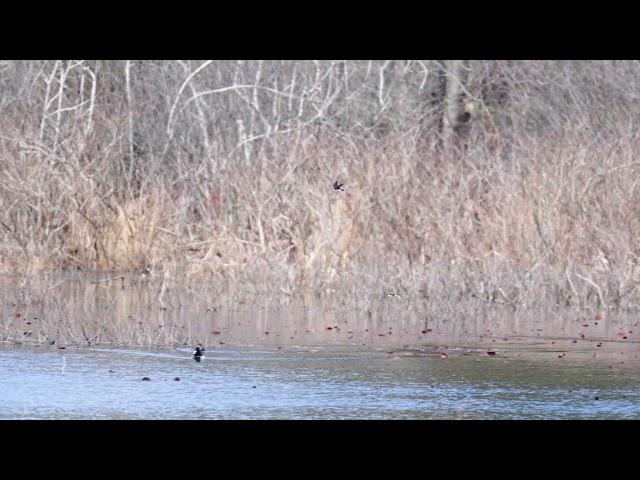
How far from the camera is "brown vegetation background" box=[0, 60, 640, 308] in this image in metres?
15.4

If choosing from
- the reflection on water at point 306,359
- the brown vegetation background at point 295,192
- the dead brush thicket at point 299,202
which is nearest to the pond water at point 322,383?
the reflection on water at point 306,359

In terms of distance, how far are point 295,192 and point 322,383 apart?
26.1ft

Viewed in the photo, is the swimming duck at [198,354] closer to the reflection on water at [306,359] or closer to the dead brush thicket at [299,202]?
the reflection on water at [306,359]

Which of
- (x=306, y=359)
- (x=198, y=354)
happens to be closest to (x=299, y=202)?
(x=306, y=359)

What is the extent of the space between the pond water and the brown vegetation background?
11.1 feet

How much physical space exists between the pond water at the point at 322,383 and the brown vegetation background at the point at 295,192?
3.38 metres

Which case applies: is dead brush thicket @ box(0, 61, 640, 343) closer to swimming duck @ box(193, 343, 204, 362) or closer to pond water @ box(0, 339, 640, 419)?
pond water @ box(0, 339, 640, 419)

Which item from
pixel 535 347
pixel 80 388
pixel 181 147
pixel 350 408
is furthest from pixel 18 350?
pixel 181 147

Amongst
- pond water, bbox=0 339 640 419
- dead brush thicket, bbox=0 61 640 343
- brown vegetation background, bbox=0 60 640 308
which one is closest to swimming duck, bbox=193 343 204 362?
pond water, bbox=0 339 640 419

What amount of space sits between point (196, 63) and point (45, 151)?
522 centimetres

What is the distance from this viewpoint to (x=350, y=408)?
8531 millimetres

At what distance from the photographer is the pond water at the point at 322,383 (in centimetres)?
842

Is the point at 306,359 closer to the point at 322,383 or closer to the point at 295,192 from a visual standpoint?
the point at 322,383

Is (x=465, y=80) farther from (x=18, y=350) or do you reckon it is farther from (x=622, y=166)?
(x=18, y=350)
